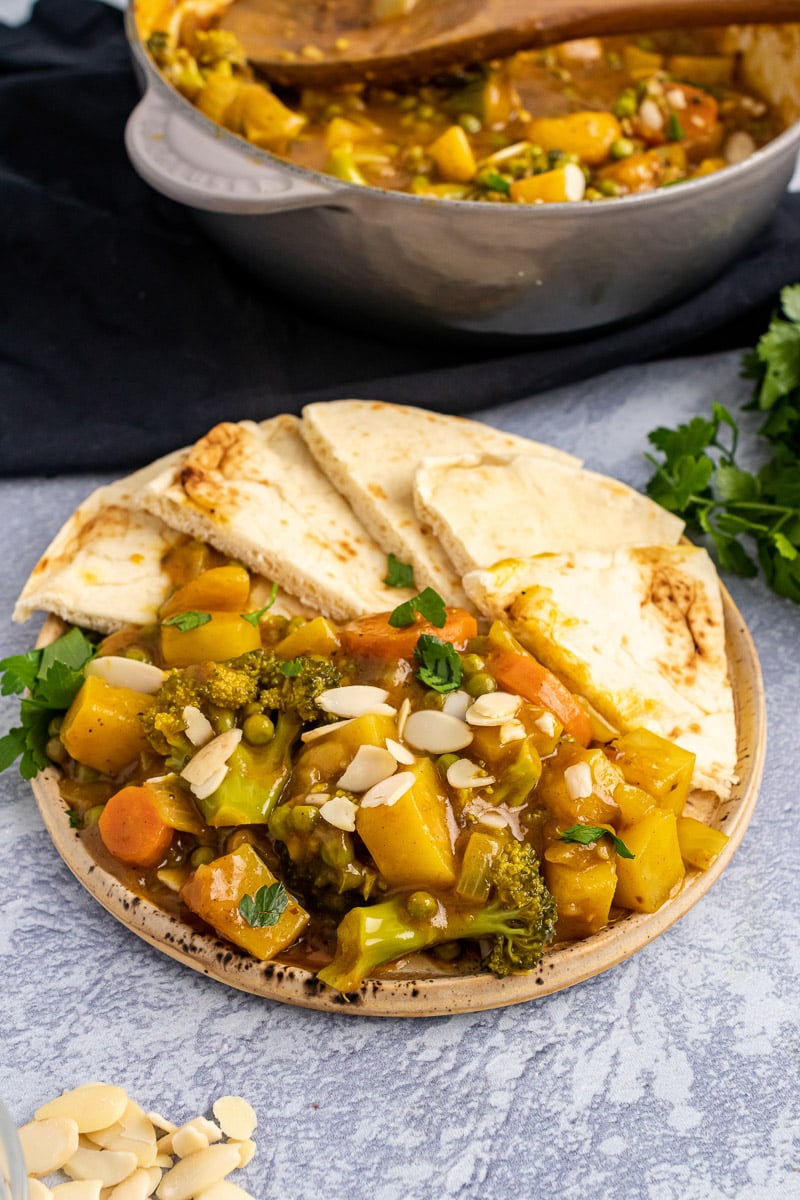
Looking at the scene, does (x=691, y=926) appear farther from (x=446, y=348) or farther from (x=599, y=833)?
(x=446, y=348)

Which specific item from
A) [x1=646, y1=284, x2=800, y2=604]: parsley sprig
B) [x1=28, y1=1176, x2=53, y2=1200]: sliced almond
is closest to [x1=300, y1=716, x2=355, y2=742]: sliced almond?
[x1=28, y1=1176, x2=53, y2=1200]: sliced almond

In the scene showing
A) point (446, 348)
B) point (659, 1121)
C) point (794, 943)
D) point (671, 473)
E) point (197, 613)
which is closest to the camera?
point (659, 1121)

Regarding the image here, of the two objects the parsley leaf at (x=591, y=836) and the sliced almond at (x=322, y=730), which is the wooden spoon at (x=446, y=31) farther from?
the parsley leaf at (x=591, y=836)

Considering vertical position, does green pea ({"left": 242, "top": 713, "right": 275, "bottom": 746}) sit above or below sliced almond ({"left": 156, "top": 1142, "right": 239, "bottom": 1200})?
above

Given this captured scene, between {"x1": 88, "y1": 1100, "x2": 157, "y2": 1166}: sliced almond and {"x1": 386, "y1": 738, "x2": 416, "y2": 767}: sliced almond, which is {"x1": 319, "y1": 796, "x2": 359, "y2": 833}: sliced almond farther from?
{"x1": 88, "y1": 1100, "x2": 157, "y2": 1166}: sliced almond

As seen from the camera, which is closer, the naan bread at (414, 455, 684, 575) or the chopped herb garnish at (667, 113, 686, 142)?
the naan bread at (414, 455, 684, 575)

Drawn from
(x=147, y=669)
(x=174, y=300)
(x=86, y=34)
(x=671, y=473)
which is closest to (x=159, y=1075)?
(x=147, y=669)
